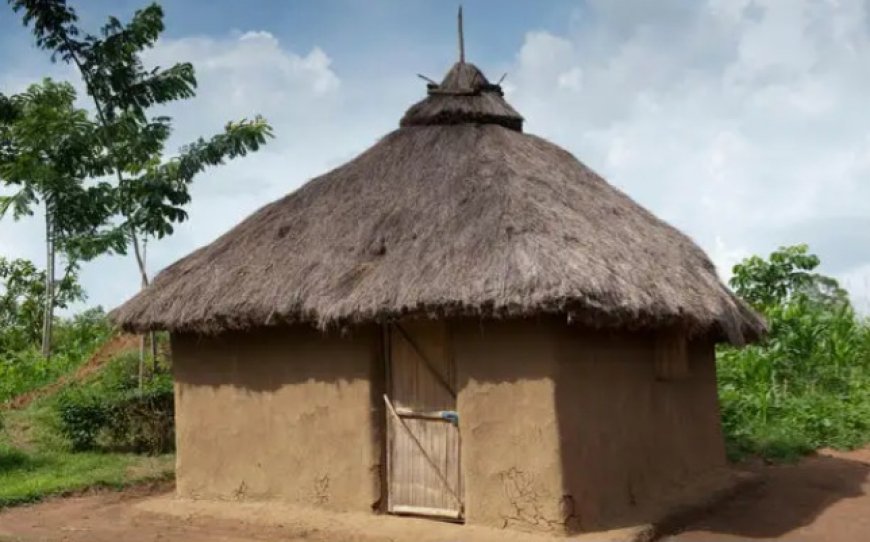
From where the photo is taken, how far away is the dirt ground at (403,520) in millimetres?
7703

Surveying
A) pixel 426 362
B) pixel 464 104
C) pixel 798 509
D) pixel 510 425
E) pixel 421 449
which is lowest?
pixel 798 509

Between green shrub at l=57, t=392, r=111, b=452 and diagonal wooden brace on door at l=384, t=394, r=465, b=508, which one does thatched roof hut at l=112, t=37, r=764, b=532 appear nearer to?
diagonal wooden brace on door at l=384, t=394, r=465, b=508

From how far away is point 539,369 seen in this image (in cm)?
727

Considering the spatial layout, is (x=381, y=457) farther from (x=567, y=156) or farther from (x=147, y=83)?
(x=147, y=83)

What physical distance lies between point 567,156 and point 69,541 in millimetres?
6403

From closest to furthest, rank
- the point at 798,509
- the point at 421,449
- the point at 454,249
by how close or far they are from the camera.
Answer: the point at 454,249 → the point at 421,449 → the point at 798,509

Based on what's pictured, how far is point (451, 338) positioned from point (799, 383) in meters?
8.57

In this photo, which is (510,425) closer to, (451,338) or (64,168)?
(451,338)

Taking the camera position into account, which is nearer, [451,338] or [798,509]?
[451,338]

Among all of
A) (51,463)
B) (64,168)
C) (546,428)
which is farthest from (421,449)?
(64,168)

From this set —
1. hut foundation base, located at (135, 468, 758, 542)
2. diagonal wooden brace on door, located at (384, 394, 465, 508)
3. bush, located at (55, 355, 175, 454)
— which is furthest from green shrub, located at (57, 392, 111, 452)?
diagonal wooden brace on door, located at (384, 394, 465, 508)

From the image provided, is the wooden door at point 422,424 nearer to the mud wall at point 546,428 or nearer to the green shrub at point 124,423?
the mud wall at point 546,428

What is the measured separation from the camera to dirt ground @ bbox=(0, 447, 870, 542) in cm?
770

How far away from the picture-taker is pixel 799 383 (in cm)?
1439
